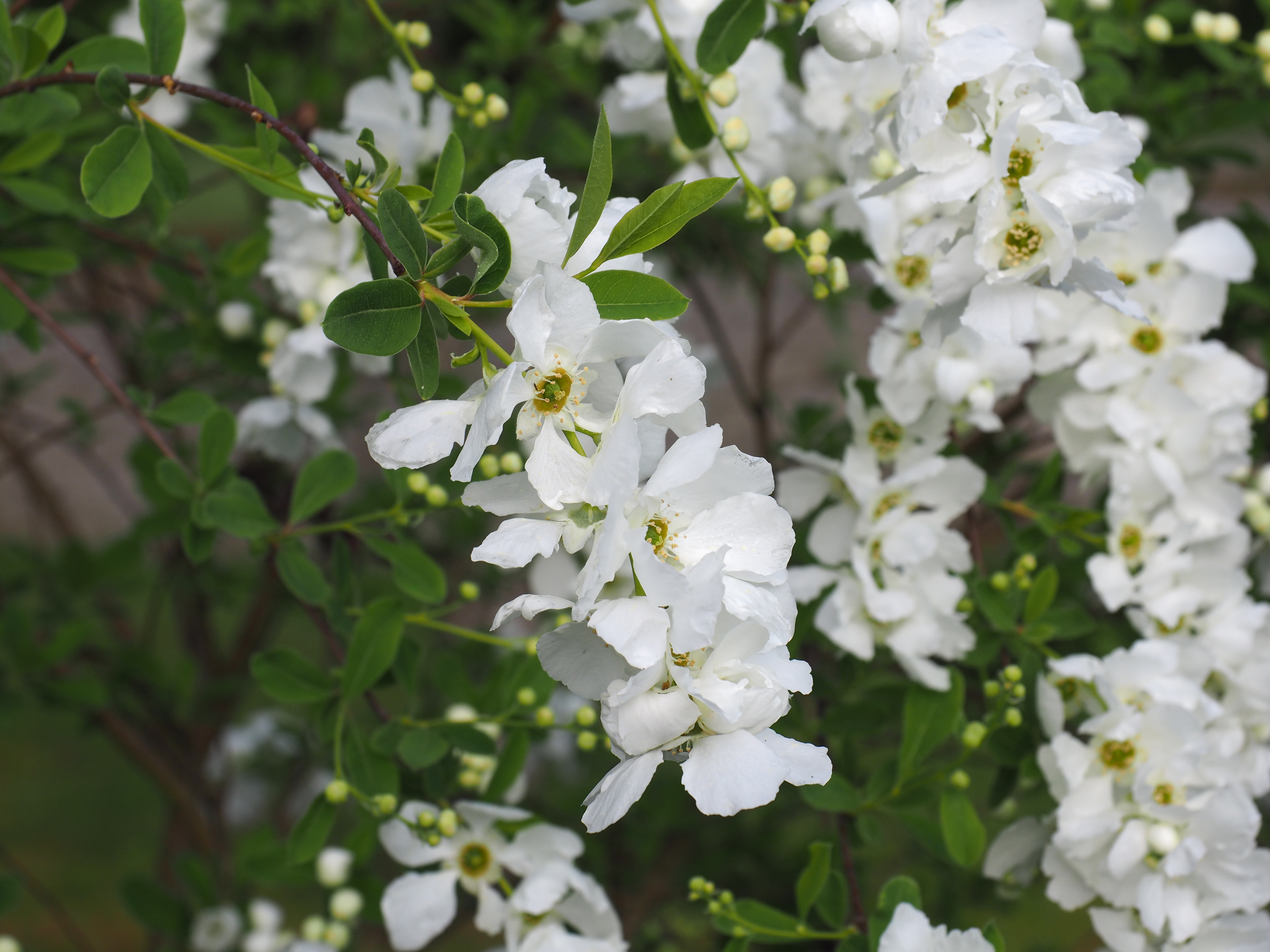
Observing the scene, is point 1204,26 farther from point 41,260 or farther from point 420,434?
point 41,260

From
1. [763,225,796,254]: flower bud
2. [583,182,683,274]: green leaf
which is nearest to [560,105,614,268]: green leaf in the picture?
[583,182,683,274]: green leaf

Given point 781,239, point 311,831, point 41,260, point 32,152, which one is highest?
point 32,152

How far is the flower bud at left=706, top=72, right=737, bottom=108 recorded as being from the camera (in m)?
1.04

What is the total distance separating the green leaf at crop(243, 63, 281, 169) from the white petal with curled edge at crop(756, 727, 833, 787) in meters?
0.59

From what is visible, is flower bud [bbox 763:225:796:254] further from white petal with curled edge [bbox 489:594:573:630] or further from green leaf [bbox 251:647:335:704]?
green leaf [bbox 251:647:335:704]

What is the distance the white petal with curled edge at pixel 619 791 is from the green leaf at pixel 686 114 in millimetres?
642

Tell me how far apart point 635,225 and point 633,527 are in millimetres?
211

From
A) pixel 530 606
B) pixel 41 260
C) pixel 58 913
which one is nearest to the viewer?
pixel 530 606

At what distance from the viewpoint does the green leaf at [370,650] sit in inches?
42.5

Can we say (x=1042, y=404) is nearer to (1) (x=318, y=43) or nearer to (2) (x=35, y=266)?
(2) (x=35, y=266)

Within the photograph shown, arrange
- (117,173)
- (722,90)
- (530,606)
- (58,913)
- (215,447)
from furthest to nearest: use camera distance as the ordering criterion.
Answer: (58,913), (215,447), (722,90), (117,173), (530,606)

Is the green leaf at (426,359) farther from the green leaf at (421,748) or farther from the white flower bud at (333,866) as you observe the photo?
the white flower bud at (333,866)

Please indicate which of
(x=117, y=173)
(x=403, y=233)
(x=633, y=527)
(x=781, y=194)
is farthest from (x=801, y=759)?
(x=117, y=173)

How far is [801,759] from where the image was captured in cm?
69
